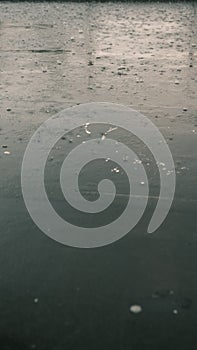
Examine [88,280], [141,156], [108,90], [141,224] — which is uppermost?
[108,90]

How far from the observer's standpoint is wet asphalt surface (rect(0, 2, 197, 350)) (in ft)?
8.29

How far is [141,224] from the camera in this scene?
3.46m

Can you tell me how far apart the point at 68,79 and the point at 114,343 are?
5037 millimetres

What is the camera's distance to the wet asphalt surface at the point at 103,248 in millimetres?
2527

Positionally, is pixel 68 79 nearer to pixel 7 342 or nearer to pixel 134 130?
pixel 134 130

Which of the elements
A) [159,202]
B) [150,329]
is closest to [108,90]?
[159,202]

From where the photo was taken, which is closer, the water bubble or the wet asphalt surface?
the wet asphalt surface

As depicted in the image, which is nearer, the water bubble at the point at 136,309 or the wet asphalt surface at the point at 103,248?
the wet asphalt surface at the point at 103,248

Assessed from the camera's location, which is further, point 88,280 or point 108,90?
point 108,90

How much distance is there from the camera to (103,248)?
3.22 meters

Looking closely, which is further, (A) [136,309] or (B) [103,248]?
(B) [103,248]

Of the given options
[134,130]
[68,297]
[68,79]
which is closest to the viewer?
[68,297]

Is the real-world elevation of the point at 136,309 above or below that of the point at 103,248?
below

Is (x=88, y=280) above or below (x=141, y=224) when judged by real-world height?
below
